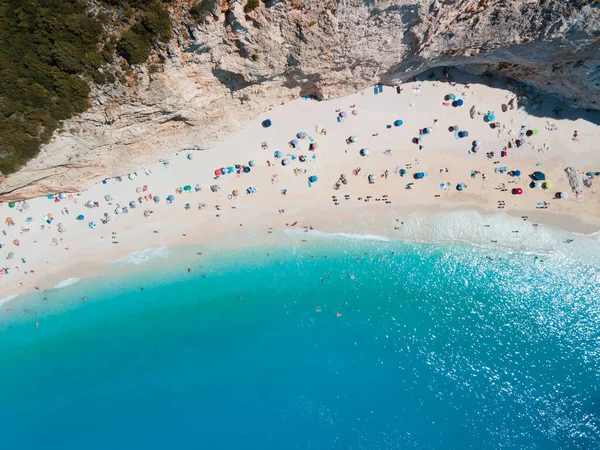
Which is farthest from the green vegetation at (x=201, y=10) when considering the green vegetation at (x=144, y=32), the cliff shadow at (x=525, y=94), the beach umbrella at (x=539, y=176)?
the beach umbrella at (x=539, y=176)

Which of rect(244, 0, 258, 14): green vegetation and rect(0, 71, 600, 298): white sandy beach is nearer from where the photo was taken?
rect(244, 0, 258, 14): green vegetation

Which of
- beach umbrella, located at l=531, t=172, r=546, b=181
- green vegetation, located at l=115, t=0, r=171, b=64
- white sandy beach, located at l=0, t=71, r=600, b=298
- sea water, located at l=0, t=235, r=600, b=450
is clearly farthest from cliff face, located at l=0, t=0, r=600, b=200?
sea water, located at l=0, t=235, r=600, b=450

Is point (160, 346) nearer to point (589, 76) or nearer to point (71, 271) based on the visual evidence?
point (71, 271)

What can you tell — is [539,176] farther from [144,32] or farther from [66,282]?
[66,282]

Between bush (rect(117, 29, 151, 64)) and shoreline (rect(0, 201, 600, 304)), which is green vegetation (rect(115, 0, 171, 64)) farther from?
shoreline (rect(0, 201, 600, 304))

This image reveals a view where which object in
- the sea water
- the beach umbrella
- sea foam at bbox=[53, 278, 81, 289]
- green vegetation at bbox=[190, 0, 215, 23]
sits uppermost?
green vegetation at bbox=[190, 0, 215, 23]

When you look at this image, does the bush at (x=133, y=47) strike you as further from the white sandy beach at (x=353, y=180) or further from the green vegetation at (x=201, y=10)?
the white sandy beach at (x=353, y=180)
